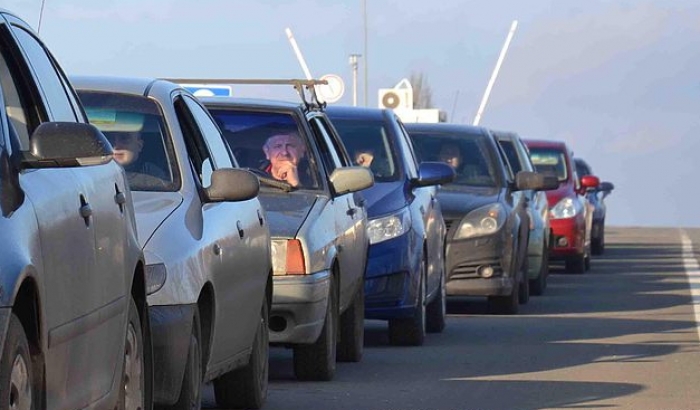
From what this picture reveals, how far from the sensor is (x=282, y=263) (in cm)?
1181

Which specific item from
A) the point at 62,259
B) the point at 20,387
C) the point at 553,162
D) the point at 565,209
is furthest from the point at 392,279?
the point at 553,162

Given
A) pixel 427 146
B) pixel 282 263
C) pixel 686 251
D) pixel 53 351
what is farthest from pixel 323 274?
pixel 686 251

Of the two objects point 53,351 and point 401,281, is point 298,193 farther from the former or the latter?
point 53,351

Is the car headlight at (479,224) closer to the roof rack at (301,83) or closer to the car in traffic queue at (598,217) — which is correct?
the roof rack at (301,83)

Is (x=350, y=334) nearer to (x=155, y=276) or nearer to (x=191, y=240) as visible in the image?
(x=191, y=240)

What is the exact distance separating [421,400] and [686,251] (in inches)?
1260

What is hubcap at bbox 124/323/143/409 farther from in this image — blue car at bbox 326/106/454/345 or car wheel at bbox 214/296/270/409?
blue car at bbox 326/106/454/345

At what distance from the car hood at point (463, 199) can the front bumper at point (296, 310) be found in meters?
7.84

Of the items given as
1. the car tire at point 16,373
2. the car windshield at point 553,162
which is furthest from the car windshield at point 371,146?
the car windshield at point 553,162

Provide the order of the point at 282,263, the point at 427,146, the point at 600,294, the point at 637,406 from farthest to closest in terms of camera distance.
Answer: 1. the point at 600,294
2. the point at 427,146
3. the point at 282,263
4. the point at 637,406

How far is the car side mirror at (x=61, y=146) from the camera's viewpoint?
19.7 feet

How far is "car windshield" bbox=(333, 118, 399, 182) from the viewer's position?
639 inches

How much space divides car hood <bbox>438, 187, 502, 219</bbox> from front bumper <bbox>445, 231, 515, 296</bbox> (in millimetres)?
310

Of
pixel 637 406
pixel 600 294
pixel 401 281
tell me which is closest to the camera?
pixel 637 406
